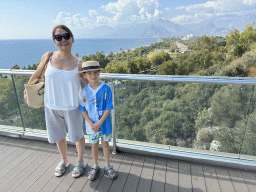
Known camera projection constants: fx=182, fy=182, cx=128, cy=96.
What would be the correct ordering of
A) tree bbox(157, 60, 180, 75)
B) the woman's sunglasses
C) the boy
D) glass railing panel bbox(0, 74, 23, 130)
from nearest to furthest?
the woman's sunglasses, the boy, glass railing panel bbox(0, 74, 23, 130), tree bbox(157, 60, 180, 75)

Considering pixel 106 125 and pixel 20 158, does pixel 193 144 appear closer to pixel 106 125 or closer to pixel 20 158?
pixel 106 125

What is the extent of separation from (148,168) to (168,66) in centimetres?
5905

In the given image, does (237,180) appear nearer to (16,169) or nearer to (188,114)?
(188,114)

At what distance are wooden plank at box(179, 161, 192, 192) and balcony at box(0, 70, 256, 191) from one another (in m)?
0.01

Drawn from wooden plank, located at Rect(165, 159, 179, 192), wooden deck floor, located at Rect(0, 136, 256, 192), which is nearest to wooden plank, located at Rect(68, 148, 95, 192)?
wooden deck floor, located at Rect(0, 136, 256, 192)

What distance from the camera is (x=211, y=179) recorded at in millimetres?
2141

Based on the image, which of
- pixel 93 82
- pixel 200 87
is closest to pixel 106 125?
pixel 93 82

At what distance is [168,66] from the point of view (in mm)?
59000

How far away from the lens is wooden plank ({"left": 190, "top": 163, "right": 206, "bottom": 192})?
6.59 ft

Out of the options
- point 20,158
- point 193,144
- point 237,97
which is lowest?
point 20,158

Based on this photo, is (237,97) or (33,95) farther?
(237,97)

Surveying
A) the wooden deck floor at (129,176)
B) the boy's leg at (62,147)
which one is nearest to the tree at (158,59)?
the wooden deck floor at (129,176)

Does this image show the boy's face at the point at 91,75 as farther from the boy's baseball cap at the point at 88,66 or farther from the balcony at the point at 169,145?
the balcony at the point at 169,145

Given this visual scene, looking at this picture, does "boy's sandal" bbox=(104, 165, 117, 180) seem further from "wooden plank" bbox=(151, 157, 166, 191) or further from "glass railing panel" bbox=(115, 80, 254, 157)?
"glass railing panel" bbox=(115, 80, 254, 157)
